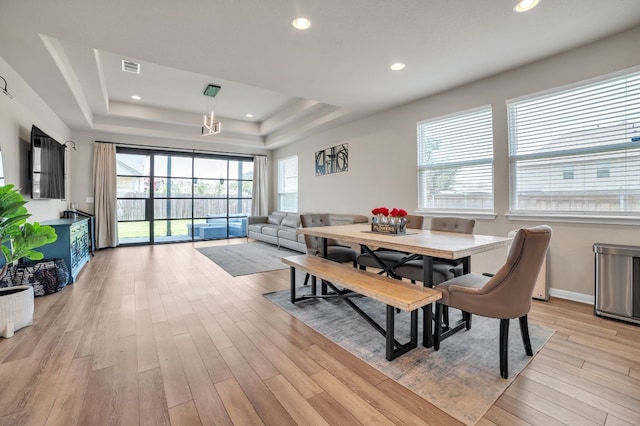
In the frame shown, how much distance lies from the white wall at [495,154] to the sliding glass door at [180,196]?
133 inches

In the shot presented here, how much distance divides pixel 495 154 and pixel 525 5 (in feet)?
5.66

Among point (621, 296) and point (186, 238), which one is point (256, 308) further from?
point (186, 238)

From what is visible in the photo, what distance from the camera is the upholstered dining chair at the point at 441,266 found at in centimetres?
249

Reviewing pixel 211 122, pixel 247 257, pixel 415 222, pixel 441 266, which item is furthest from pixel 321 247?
pixel 211 122

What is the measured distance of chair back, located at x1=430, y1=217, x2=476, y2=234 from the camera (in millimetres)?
3002

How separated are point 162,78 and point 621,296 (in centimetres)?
657

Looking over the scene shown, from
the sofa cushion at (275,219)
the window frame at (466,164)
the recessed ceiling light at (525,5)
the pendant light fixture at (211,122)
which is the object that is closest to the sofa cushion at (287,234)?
the sofa cushion at (275,219)

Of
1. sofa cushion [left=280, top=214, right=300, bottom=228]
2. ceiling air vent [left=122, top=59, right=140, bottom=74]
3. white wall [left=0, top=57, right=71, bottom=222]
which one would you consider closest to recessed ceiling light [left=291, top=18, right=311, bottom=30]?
ceiling air vent [left=122, top=59, right=140, bottom=74]

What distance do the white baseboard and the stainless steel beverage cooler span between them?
353 mm

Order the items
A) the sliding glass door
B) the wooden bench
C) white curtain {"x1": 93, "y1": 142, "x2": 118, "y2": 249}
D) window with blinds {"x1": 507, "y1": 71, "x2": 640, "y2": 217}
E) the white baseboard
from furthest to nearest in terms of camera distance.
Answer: the sliding glass door < white curtain {"x1": 93, "y1": 142, "x2": 118, "y2": 249} < the white baseboard < window with blinds {"x1": 507, "y1": 71, "x2": 640, "y2": 217} < the wooden bench

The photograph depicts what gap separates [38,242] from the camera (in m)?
2.51

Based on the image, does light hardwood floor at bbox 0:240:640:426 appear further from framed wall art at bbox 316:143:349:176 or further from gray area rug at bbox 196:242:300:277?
framed wall art at bbox 316:143:349:176

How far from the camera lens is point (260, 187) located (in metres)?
8.45

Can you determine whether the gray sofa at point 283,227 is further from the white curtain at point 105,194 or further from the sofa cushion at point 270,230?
the white curtain at point 105,194
